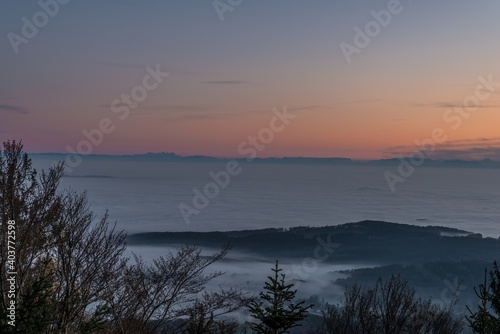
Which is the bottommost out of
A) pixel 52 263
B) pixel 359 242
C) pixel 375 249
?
pixel 52 263

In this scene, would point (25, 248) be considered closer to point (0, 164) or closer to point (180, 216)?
point (0, 164)

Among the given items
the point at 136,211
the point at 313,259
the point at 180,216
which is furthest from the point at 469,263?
the point at 136,211

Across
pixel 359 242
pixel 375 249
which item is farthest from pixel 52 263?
pixel 359 242

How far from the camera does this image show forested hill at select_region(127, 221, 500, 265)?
5379 inches

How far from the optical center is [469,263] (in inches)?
4742

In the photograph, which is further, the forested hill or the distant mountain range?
the forested hill

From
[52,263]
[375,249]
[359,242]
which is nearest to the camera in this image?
[52,263]

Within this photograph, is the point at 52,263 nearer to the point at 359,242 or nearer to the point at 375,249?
the point at 375,249

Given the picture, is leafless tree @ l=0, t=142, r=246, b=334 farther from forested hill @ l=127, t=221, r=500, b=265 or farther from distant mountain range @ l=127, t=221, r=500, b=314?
forested hill @ l=127, t=221, r=500, b=265

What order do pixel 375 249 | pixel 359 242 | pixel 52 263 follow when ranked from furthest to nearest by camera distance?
1. pixel 359 242
2. pixel 375 249
3. pixel 52 263

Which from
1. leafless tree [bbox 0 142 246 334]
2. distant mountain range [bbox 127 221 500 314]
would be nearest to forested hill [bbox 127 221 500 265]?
distant mountain range [bbox 127 221 500 314]

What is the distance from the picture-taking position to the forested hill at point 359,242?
5379 inches

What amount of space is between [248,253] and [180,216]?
5599cm

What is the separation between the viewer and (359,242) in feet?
506
